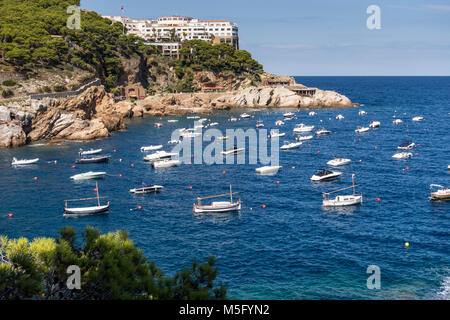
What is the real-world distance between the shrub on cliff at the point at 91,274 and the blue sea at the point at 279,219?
49.2 ft

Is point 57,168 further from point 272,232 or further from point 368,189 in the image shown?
point 368,189

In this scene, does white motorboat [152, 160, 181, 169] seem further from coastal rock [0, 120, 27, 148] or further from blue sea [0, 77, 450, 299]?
coastal rock [0, 120, 27, 148]

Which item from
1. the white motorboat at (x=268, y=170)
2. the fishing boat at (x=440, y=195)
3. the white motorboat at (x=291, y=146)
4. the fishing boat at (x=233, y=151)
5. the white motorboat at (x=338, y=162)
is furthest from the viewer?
the white motorboat at (x=291, y=146)

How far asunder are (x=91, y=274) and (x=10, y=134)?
272ft

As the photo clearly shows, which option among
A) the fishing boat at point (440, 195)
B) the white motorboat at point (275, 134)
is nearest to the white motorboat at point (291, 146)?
the white motorboat at point (275, 134)

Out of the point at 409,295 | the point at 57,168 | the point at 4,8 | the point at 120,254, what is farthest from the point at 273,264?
the point at 4,8

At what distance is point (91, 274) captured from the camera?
22.4 m

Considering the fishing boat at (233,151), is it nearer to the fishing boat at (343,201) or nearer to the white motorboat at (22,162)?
the fishing boat at (343,201)

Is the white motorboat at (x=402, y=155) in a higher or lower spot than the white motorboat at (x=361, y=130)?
lower

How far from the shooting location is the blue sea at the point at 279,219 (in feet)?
130

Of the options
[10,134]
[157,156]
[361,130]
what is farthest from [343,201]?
[10,134]

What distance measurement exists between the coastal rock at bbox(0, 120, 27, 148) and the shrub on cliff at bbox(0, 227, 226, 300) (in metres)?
79.7

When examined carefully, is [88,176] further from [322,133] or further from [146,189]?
[322,133]
